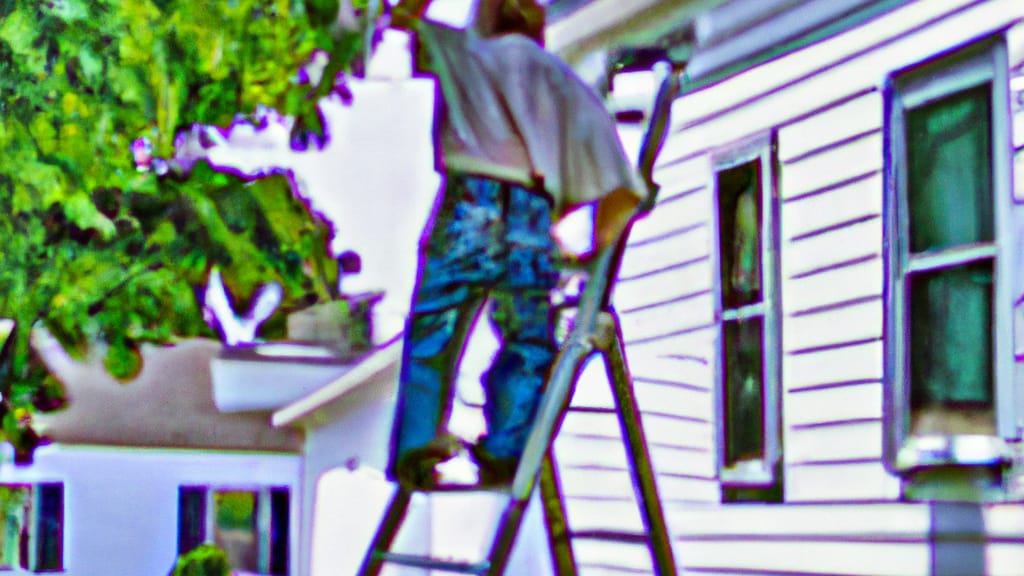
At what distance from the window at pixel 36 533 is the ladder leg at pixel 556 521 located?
1051mm

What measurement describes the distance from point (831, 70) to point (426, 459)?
1.01 meters

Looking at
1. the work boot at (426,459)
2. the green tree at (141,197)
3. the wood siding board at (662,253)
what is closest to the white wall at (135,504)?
the green tree at (141,197)

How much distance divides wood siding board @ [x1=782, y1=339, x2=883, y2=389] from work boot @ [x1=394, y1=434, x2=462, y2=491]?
618 millimetres

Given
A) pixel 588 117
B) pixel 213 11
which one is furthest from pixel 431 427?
pixel 213 11

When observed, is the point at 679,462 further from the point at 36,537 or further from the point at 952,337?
the point at 36,537

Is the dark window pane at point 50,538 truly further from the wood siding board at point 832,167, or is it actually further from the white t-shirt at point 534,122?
the wood siding board at point 832,167

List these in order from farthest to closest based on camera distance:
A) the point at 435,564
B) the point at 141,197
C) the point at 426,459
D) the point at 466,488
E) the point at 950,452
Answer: the point at 141,197
the point at 426,459
the point at 466,488
the point at 435,564
the point at 950,452

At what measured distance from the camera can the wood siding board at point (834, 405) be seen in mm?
2391

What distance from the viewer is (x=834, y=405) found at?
2.45m

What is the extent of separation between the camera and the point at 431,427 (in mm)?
2625

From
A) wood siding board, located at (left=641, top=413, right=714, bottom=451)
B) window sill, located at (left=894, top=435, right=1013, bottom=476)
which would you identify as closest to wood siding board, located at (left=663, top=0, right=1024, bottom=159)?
wood siding board, located at (left=641, top=413, right=714, bottom=451)

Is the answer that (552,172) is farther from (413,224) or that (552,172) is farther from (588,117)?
(413,224)

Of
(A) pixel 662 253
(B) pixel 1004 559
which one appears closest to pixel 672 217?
(A) pixel 662 253

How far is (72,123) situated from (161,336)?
525 millimetres
